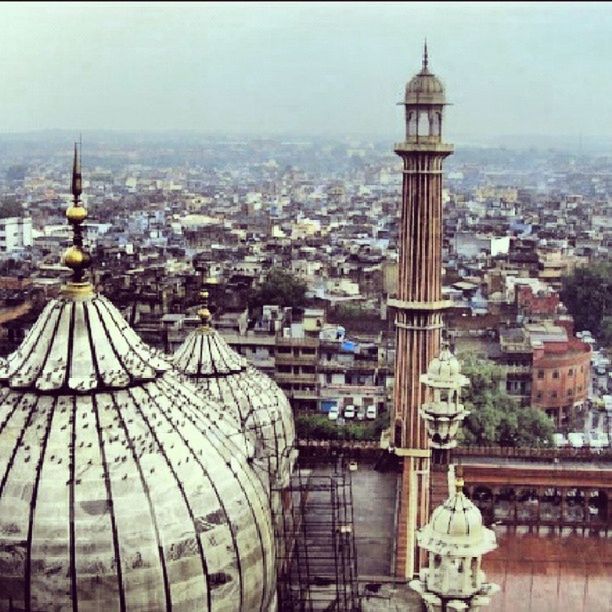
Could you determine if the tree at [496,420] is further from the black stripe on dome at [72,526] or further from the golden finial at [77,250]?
the black stripe on dome at [72,526]

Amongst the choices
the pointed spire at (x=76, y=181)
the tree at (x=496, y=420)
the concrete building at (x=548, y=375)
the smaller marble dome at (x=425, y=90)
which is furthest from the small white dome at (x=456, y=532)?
the concrete building at (x=548, y=375)

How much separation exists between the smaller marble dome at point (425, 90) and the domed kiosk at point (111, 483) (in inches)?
233

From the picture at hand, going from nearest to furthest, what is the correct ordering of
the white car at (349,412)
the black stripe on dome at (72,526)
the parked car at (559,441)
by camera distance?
the black stripe on dome at (72,526), the parked car at (559,441), the white car at (349,412)

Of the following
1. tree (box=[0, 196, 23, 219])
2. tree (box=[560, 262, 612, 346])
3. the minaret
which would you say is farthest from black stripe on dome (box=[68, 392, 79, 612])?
tree (box=[0, 196, 23, 219])

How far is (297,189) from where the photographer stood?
53.1 meters

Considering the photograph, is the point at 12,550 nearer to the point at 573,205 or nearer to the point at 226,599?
the point at 226,599

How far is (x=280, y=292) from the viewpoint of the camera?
21.6 m

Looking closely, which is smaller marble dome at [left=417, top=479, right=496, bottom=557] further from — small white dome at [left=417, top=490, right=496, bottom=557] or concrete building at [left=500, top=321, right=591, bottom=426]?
concrete building at [left=500, top=321, right=591, bottom=426]

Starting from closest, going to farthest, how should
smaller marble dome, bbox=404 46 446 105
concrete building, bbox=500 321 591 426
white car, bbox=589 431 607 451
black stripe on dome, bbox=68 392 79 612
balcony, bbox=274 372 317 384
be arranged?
1. black stripe on dome, bbox=68 392 79 612
2. smaller marble dome, bbox=404 46 446 105
3. white car, bbox=589 431 607 451
4. concrete building, bbox=500 321 591 426
5. balcony, bbox=274 372 317 384

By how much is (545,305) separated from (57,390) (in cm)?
1685

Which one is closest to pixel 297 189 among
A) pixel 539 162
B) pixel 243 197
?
pixel 243 197

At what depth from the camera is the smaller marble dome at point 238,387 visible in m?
7.79

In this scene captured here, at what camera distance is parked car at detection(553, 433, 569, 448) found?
45.3ft

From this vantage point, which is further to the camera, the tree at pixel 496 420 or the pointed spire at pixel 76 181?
the tree at pixel 496 420
